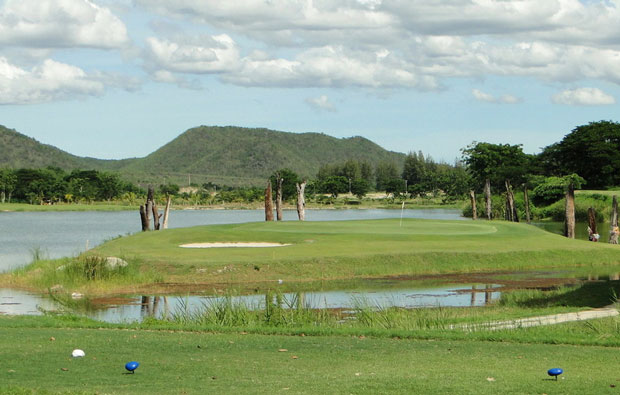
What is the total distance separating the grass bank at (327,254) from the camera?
30.1 meters

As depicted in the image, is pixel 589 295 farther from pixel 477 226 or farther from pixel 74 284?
pixel 477 226

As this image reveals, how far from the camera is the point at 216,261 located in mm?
31328

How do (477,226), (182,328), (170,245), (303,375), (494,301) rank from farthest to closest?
(477,226), (170,245), (494,301), (182,328), (303,375)

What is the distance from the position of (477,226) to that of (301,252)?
15.2 metres

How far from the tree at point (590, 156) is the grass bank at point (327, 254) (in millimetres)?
60093

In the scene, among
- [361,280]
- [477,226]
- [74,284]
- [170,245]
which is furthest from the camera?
[477,226]

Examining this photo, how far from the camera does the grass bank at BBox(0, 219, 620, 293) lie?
30109 millimetres

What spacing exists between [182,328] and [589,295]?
12.7m

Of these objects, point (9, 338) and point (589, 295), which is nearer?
point (9, 338)

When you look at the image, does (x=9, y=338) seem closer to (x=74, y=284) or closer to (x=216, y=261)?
(x=74, y=284)

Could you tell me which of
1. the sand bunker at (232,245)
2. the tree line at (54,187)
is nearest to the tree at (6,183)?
the tree line at (54,187)

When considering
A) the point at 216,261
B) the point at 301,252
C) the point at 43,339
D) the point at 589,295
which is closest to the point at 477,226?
the point at 301,252

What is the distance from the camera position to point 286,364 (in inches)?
468

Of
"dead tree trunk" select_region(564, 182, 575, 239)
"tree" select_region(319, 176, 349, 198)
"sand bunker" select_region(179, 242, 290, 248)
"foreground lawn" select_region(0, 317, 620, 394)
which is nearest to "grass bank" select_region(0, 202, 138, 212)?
"tree" select_region(319, 176, 349, 198)
